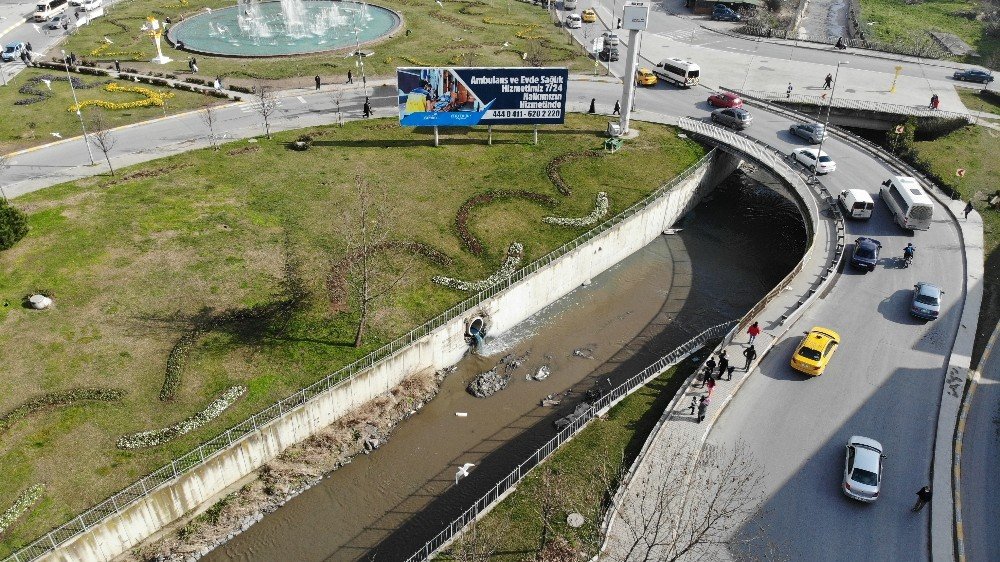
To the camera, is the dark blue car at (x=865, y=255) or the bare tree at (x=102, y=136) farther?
the bare tree at (x=102, y=136)

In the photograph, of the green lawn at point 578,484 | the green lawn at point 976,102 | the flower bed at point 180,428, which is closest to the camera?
the green lawn at point 578,484

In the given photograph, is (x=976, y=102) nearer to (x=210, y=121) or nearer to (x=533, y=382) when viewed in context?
(x=533, y=382)

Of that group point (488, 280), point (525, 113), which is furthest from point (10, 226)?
point (525, 113)

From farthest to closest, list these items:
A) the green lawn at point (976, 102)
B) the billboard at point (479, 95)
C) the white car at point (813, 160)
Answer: the green lawn at point (976, 102), the billboard at point (479, 95), the white car at point (813, 160)

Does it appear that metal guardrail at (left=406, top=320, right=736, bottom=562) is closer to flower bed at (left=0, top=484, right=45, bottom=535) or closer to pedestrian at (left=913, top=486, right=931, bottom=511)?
pedestrian at (left=913, top=486, right=931, bottom=511)

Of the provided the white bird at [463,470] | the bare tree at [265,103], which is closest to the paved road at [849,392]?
the bare tree at [265,103]

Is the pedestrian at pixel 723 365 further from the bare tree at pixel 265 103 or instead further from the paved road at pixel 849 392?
the bare tree at pixel 265 103

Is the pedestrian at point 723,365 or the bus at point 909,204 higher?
the bus at point 909,204
